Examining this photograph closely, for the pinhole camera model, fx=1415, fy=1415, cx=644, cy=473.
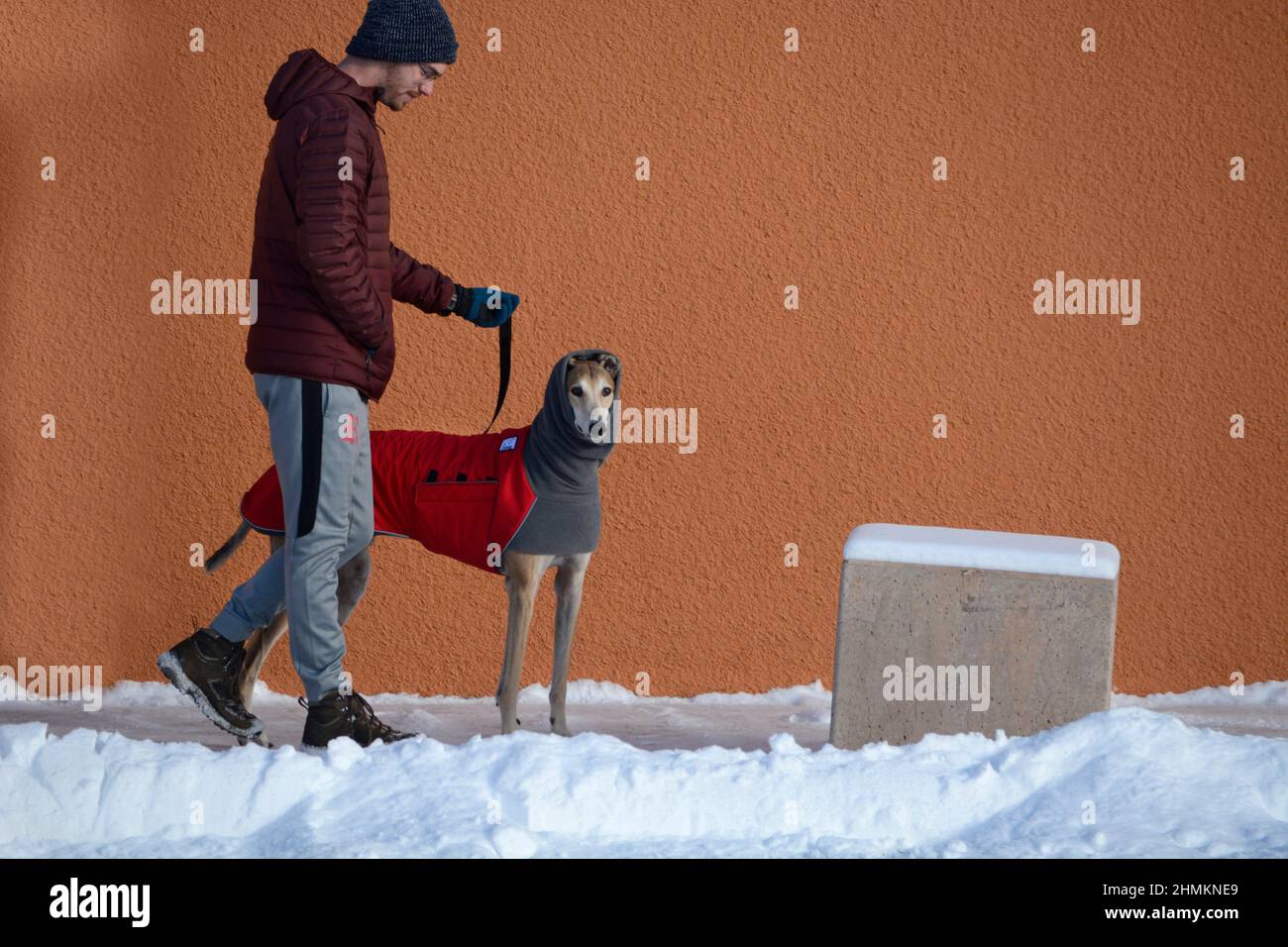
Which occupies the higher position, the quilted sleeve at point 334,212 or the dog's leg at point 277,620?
the quilted sleeve at point 334,212

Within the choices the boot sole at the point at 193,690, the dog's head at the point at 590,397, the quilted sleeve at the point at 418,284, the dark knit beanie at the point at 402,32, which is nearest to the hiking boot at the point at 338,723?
the boot sole at the point at 193,690

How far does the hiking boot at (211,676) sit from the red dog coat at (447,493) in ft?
1.40

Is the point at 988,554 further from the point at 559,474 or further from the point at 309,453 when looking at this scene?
the point at 309,453

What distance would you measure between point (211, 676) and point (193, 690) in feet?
0.22

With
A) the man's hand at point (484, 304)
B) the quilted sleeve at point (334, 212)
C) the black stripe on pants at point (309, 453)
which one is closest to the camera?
the quilted sleeve at point (334, 212)

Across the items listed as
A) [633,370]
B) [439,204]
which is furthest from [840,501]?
[439,204]

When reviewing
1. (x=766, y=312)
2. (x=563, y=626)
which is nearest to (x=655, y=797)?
(x=563, y=626)

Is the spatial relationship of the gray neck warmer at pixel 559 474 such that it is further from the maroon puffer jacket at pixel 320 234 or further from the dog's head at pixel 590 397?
the maroon puffer jacket at pixel 320 234

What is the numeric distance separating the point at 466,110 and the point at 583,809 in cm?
335

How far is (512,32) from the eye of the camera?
19.1 feet

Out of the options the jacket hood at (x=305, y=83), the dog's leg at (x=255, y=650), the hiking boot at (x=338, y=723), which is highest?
the jacket hood at (x=305, y=83)

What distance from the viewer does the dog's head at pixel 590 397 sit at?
14.1 ft

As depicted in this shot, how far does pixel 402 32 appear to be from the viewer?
400 centimetres

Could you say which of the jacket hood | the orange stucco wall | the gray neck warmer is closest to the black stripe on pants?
the gray neck warmer
